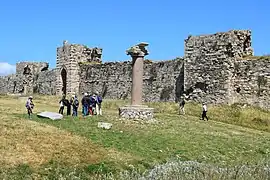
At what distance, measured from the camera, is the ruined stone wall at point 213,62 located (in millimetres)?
32375

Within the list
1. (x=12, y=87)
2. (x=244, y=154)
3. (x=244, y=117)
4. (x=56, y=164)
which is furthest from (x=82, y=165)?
(x=12, y=87)

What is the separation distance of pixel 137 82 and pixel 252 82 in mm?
9900

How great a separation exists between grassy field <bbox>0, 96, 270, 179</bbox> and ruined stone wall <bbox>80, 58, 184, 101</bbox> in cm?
1079

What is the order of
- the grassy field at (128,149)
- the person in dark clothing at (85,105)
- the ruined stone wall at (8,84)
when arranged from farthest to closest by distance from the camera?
1. the ruined stone wall at (8,84)
2. the person in dark clothing at (85,105)
3. the grassy field at (128,149)

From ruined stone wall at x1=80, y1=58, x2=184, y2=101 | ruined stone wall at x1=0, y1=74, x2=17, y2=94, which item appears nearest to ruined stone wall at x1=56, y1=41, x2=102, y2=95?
ruined stone wall at x1=80, y1=58, x2=184, y2=101

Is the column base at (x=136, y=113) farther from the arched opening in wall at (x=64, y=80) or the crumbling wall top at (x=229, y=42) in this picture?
the arched opening in wall at (x=64, y=80)

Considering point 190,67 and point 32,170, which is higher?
point 190,67

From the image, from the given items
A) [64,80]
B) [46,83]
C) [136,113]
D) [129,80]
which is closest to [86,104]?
[136,113]

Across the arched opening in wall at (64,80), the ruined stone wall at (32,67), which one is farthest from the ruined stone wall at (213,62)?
the ruined stone wall at (32,67)

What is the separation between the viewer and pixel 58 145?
16297mm

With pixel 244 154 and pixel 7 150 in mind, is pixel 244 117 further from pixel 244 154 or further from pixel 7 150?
pixel 7 150

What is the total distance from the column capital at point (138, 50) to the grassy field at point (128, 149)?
3474 millimetres

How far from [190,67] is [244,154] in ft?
53.4

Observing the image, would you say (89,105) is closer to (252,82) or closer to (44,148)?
(44,148)
